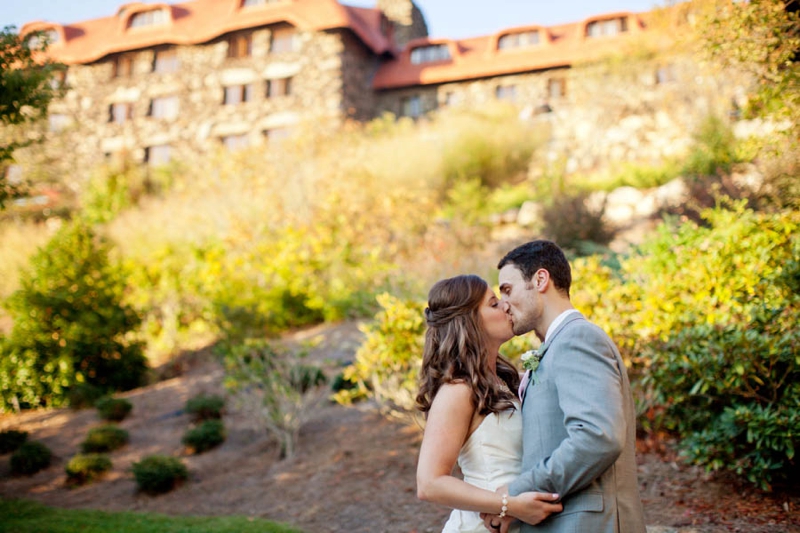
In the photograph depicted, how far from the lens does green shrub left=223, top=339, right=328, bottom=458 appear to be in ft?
23.9

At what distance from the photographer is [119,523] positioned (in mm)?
5699

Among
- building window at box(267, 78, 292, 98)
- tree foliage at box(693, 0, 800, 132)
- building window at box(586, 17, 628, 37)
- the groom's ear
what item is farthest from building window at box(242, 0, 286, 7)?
the groom's ear

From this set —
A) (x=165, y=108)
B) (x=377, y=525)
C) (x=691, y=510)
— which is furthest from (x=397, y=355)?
(x=165, y=108)

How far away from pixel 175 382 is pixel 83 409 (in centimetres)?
150

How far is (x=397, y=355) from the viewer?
6199mm

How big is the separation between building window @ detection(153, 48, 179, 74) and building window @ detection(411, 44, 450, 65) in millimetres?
9632

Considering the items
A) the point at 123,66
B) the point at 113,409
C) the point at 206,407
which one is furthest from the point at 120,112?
the point at 206,407

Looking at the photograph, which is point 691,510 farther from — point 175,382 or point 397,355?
point 175,382

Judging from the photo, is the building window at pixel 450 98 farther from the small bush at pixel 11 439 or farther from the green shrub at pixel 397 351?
the green shrub at pixel 397 351

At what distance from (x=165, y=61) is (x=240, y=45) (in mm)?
3381

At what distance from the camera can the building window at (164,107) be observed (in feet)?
83.5

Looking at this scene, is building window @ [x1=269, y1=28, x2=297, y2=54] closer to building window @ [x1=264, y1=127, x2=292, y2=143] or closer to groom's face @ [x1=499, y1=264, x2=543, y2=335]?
building window @ [x1=264, y1=127, x2=292, y2=143]

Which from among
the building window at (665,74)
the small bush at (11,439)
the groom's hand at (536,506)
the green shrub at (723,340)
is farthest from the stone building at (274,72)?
the groom's hand at (536,506)

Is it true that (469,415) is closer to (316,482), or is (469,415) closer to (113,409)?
(316,482)
